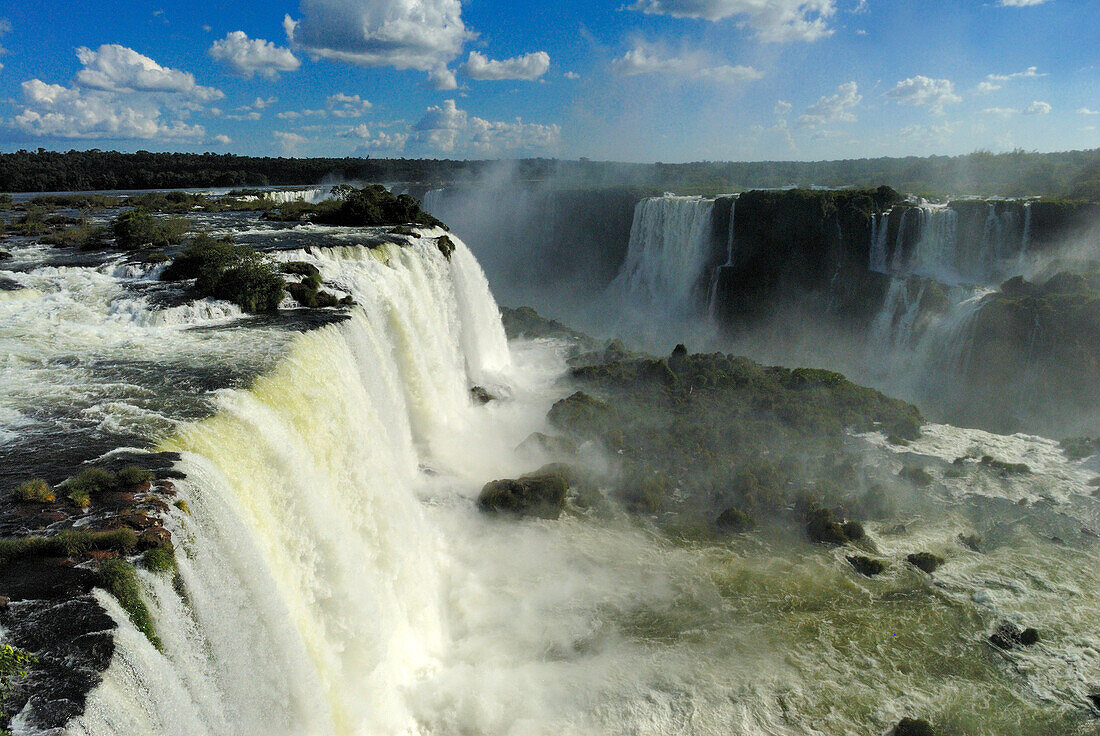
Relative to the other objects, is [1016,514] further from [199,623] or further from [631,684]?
[199,623]

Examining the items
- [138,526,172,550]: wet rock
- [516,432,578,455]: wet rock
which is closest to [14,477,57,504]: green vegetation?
[138,526,172,550]: wet rock

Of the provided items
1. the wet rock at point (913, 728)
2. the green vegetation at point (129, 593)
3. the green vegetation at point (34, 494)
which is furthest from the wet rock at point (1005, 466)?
the green vegetation at point (34, 494)

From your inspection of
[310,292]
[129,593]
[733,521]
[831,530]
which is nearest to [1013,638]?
[831,530]

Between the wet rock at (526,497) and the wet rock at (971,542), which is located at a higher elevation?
the wet rock at (526,497)

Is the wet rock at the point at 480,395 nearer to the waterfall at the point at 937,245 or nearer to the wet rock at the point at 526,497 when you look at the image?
the wet rock at the point at 526,497

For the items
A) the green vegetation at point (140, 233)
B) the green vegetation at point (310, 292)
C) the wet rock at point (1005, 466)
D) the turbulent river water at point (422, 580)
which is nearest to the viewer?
the turbulent river water at point (422, 580)

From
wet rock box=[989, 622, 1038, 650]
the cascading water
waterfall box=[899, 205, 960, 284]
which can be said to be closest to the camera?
wet rock box=[989, 622, 1038, 650]

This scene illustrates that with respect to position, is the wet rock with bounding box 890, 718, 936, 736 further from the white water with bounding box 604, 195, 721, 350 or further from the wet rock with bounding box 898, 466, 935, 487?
the white water with bounding box 604, 195, 721, 350
